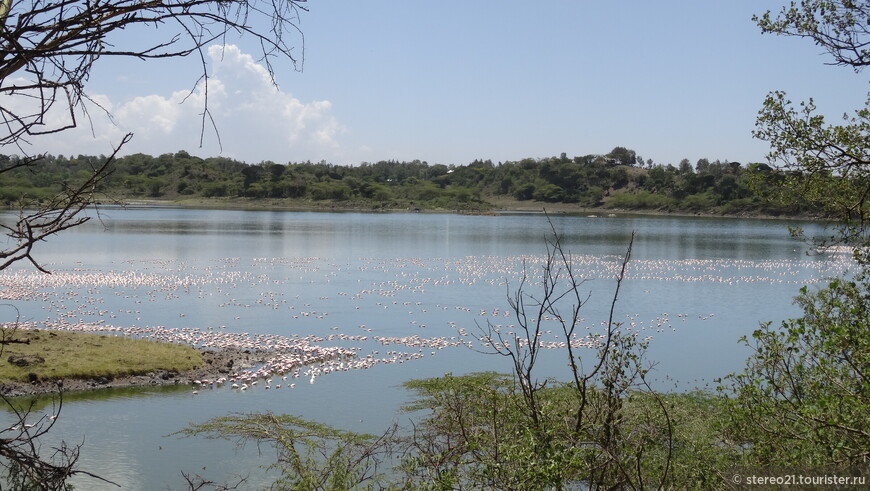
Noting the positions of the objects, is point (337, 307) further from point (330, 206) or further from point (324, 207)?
point (330, 206)

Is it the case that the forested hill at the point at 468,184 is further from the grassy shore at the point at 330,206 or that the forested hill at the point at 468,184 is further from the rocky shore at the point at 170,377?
the rocky shore at the point at 170,377

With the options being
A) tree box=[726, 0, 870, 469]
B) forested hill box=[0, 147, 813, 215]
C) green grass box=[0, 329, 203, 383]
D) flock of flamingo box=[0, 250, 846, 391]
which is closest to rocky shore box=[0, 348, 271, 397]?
green grass box=[0, 329, 203, 383]

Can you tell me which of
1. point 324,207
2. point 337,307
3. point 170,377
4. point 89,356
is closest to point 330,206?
point 324,207

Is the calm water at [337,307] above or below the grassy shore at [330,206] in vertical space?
below

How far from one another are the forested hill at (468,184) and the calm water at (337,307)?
72.9 m

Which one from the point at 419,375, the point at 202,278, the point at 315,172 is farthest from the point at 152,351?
the point at 315,172

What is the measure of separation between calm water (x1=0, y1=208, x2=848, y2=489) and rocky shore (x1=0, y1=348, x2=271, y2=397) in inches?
18.9

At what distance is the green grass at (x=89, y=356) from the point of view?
14.3 metres

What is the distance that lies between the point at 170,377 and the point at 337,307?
975 centimetres

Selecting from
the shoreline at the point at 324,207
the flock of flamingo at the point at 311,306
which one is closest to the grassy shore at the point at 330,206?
the shoreline at the point at 324,207

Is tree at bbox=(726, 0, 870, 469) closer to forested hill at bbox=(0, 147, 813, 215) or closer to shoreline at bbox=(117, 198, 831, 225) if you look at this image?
forested hill at bbox=(0, 147, 813, 215)

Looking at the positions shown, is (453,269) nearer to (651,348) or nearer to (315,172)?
(651,348)

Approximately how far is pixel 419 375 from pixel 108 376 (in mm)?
6551

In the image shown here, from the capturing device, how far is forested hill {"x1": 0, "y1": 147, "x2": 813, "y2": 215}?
12575 centimetres
